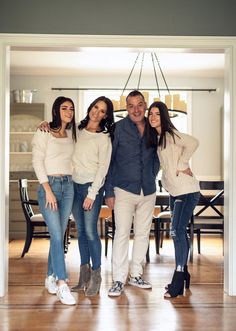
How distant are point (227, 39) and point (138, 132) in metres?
0.97

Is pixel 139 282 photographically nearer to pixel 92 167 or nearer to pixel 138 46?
pixel 92 167

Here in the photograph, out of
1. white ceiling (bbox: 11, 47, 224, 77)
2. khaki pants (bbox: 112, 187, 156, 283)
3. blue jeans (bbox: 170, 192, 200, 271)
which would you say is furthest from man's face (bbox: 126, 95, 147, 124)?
white ceiling (bbox: 11, 47, 224, 77)

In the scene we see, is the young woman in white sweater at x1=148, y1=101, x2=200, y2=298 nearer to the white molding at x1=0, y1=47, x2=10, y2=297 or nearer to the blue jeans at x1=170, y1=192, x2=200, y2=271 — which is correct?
the blue jeans at x1=170, y1=192, x2=200, y2=271

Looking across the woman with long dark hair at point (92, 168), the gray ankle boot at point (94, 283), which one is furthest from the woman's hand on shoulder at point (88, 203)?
the gray ankle boot at point (94, 283)

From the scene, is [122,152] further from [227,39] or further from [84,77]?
[84,77]

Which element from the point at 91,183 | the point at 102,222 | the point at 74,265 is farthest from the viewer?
the point at 102,222

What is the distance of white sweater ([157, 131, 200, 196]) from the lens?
13.2ft

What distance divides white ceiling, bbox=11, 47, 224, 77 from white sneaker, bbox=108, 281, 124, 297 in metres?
3.83

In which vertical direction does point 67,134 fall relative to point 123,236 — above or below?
above

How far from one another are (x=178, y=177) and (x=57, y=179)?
2.91 ft

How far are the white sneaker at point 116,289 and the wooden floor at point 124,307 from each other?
5 cm

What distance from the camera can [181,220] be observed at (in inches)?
159

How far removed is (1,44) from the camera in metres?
4.08

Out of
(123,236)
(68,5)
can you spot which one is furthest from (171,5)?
(123,236)
